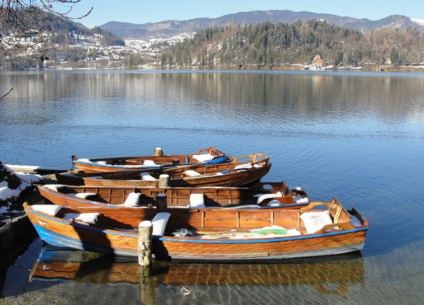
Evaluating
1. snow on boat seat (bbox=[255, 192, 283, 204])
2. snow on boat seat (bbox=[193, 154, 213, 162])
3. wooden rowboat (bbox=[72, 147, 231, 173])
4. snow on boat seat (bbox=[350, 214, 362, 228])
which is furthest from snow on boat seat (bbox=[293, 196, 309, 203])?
snow on boat seat (bbox=[193, 154, 213, 162])

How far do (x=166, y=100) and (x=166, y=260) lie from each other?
55694 millimetres

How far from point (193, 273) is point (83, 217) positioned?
4.57m

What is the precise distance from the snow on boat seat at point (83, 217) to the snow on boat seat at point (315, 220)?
769 cm

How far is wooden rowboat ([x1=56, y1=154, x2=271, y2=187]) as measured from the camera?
66.0ft

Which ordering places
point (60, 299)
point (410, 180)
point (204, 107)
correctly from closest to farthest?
point (60, 299) < point (410, 180) < point (204, 107)

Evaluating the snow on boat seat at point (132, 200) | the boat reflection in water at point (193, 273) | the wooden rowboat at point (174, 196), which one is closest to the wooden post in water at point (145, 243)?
the boat reflection in water at point (193, 273)

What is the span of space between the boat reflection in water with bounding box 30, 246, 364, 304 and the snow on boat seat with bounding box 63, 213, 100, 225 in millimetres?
1136

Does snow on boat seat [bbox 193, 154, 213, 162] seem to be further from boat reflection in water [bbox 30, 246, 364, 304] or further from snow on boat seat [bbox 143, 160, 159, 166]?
boat reflection in water [bbox 30, 246, 364, 304]

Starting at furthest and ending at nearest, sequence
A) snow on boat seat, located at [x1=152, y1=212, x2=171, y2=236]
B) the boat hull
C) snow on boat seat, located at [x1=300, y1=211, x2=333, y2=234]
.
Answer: snow on boat seat, located at [x1=300, y1=211, x2=333, y2=234] → snow on boat seat, located at [x1=152, y1=212, x2=171, y2=236] → the boat hull

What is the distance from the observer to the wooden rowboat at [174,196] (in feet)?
56.9

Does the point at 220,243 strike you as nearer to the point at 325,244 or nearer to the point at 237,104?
the point at 325,244

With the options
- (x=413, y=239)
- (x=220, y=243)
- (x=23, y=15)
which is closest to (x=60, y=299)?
(x=220, y=243)

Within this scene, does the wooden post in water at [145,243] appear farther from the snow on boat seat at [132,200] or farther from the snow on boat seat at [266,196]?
the snow on boat seat at [266,196]

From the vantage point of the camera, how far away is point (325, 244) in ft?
50.3
